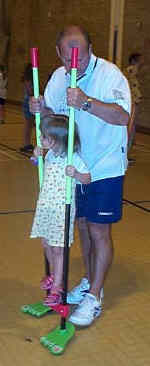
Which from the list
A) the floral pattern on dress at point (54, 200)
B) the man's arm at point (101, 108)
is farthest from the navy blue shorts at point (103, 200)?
the man's arm at point (101, 108)

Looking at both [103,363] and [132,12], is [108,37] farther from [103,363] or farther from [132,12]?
[103,363]

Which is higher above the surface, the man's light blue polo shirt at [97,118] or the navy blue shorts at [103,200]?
the man's light blue polo shirt at [97,118]

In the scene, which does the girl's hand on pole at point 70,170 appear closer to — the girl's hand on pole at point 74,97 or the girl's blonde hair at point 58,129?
the girl's blonde hair at point 58,129

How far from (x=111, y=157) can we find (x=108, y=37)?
27.7ft

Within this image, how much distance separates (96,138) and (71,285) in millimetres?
971

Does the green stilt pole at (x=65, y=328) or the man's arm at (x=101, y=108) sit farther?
the green stilt pole at (x=65, y=328)

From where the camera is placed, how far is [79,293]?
283 cm

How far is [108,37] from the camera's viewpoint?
10484mm

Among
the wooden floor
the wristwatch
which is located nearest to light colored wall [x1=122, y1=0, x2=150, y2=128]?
the wooden floor

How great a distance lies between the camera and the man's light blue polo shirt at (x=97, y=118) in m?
2.36

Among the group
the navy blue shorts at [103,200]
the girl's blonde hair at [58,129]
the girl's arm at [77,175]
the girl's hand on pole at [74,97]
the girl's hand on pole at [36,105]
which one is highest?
the girl's hand on pole at [74,97]

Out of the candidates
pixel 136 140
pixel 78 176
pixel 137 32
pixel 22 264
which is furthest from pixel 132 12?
pixel 78 176

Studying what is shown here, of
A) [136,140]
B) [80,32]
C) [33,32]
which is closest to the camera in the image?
[80,32]

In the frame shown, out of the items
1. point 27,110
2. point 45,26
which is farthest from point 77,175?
point 45,26
